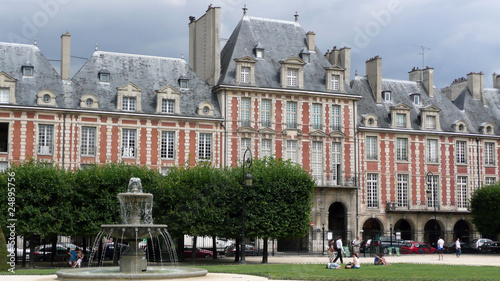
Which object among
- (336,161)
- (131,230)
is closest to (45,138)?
(336,161)

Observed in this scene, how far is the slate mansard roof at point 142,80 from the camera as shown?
4303 centimetres

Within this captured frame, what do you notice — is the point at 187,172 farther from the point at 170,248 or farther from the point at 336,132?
the point at 336,132

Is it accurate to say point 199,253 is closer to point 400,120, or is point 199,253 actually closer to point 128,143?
point 128,143

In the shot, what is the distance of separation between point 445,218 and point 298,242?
11055mm

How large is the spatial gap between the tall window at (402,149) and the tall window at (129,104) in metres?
18.3

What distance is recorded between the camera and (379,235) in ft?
158

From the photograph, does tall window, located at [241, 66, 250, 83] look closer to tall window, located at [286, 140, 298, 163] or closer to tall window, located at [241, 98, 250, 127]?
tall window, located at [241, 98, 250, 127]

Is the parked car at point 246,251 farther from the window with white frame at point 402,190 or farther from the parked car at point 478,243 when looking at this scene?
the parked car at point 478,243

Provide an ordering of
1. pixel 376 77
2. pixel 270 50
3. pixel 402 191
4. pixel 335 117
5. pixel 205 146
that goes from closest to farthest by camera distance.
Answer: pixel 205 146
pixel 335 117
pixel 270 50
pixel 402 191
pixel 376 77

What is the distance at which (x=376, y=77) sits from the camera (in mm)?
A: 51312

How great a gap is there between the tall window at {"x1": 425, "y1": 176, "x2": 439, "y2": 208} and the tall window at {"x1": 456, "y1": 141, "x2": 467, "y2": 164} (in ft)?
7.80

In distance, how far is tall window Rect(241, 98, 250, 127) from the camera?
4528 centimetres

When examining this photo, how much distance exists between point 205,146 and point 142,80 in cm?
564

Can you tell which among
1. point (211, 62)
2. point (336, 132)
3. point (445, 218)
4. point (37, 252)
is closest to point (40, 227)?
point (37, 252)
